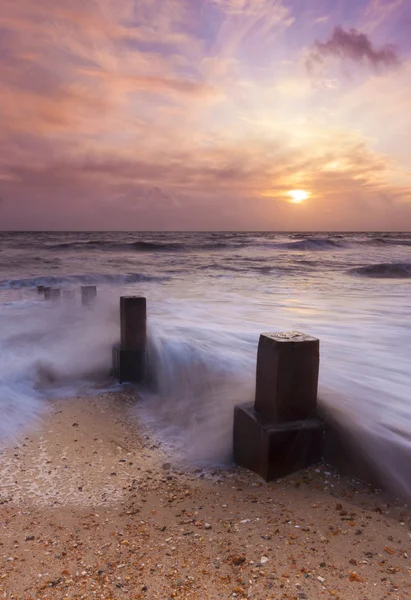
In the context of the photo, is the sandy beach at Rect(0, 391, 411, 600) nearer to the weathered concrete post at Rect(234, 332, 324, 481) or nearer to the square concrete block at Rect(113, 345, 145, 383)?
the weathered concrete post at Rect(234, 332, 324, 481)

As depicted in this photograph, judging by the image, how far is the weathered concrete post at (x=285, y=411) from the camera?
2.54 metres

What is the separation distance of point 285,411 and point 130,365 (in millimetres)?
2346

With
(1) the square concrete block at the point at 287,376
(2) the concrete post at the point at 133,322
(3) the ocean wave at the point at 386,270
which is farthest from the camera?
(3) the ocean wave at the point at 386,270

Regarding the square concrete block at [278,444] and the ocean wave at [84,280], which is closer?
the square concrete block at [278,444]

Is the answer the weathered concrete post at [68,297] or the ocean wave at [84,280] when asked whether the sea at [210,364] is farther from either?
the ocean wave at [84,280]

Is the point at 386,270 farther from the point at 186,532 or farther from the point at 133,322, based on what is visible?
the point at 186,532

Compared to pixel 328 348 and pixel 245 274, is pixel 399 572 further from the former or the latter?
pixel 245 274

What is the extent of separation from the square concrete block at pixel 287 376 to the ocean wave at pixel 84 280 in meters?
13.2

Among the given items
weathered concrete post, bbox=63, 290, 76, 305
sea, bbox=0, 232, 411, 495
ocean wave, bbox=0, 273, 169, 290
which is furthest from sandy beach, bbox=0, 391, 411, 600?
ocean wave, bbox=0, 273, 169, 290

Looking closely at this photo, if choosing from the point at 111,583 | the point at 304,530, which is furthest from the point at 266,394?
the point at 111,583

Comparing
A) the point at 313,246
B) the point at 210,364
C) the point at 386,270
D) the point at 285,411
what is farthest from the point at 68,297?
the point at 313,246

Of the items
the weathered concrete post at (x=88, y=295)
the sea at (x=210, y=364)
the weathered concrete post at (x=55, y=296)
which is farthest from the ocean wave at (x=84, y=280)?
the weathered concrete post at (x=88, y=295)

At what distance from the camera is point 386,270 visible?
64.8 feet

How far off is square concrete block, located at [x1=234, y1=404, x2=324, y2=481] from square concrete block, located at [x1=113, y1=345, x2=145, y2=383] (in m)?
2.06
